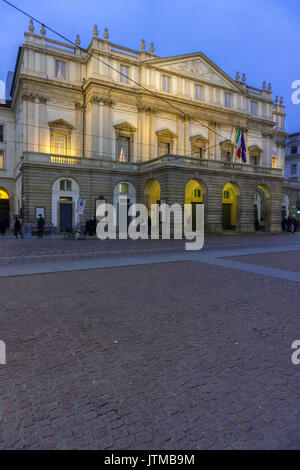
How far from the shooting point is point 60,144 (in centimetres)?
3284

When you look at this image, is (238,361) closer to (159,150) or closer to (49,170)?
(49,170)

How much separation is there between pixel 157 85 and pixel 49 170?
16.1m

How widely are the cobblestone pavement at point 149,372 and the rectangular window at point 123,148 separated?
29.4 meters

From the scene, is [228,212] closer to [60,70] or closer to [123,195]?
[123,195]

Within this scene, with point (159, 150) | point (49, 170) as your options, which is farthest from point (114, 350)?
point (159, 150)

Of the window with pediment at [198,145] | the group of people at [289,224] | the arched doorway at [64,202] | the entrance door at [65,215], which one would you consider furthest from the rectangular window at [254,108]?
Answer: the entrance door at [65,215]

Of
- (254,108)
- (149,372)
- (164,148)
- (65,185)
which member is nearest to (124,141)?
(164,148)

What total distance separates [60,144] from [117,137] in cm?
626

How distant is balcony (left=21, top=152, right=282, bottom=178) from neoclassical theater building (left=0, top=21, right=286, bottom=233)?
0.10 metres

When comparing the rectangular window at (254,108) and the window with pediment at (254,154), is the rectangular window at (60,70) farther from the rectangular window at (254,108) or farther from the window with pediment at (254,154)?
the rectangular window at (254,108)

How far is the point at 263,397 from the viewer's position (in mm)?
2953

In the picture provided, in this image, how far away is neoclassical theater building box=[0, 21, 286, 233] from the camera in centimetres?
2989

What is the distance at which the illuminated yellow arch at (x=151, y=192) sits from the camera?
108 feet

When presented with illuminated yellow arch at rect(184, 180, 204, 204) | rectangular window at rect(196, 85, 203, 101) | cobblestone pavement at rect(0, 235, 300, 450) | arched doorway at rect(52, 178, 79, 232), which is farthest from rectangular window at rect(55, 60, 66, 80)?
cobblestone pavement at rect(0, 235, 300, 450)
